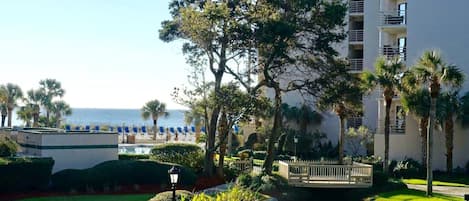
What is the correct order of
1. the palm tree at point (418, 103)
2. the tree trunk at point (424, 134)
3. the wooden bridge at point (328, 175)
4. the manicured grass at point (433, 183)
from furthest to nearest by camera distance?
1. the tree trunk at point (424, 134)
2. the palm tree at point (418, 103)
3. the manicured grass at point (433, 183)
4. the wooden bridge at point (328, 175)

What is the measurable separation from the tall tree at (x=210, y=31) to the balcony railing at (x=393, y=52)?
16.8 m

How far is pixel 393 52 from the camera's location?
42531mm

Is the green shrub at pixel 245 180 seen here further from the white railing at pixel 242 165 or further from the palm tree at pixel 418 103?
the palm tree at pixel 418 103

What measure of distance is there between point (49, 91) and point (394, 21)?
119 feet

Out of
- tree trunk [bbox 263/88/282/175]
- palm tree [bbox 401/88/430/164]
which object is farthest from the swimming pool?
palm tree [bbox 401/88/430/164]

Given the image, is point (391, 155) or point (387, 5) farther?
point (387, 5)

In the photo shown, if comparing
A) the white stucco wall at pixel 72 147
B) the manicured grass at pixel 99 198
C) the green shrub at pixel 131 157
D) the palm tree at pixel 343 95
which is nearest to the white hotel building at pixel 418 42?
the palm tree at pixel 343 95

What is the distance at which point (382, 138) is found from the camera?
130 ft

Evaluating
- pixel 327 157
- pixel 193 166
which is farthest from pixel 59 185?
pixel 327 157

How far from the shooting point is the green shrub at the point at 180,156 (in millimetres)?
29719

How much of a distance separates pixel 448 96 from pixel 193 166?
1656 cm

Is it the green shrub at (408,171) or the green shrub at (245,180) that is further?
the green shrub at (408,171)

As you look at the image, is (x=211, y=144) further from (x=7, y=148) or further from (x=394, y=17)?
(x=394, y=17)

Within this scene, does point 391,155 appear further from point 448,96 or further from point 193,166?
point 193,166
